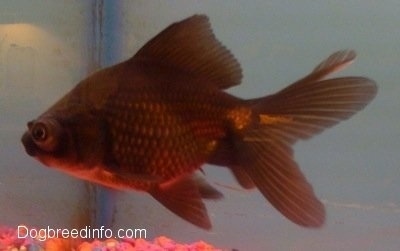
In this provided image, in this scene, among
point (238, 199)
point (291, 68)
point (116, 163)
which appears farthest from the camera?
point (238, 199)

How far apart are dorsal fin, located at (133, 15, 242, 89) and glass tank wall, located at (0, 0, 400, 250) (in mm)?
630

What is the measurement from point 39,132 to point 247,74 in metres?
0.71

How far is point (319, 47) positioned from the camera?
1.36 m

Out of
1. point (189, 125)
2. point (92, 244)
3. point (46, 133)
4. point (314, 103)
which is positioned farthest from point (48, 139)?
point (92, 244)

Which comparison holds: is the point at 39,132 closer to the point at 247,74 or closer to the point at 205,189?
the point at 205,189

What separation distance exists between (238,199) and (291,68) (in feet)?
0.93

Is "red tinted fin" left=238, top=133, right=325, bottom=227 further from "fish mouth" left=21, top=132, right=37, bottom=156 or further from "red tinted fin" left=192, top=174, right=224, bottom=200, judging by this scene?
"fish mouth" left=21, top=132, right=37, bottom=156

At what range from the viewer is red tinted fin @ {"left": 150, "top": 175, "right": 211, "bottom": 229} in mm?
640

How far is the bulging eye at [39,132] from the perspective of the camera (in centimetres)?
62

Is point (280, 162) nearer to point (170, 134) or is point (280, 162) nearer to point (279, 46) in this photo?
point (170, 134)

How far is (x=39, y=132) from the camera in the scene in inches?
24.7

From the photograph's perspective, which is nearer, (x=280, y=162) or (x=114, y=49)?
(x=280, y=162)

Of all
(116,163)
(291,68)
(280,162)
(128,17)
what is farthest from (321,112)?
(128,17)

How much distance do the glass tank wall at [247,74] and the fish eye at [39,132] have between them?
687 mm
